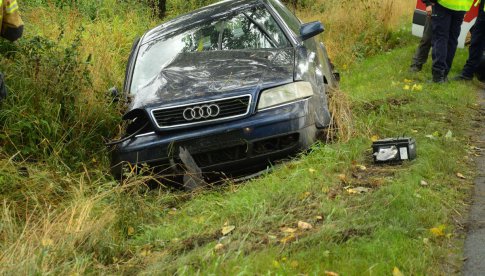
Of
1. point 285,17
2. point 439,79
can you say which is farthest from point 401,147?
point 439,79

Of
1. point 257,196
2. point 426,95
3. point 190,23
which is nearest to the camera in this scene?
point 257,196

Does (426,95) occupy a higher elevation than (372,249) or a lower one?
lower

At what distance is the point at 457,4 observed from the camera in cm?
806

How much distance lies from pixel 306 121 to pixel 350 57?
269 inches

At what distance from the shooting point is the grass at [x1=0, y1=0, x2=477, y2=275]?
3.47 meters

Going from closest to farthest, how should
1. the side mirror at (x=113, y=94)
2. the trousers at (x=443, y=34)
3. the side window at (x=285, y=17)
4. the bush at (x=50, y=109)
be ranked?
1. the bush at (x=50, y=109)
2. the side mirror at (x=113, y=94)
3. the side window at (x=285, y=17)
4. the trousers at (x=443, y=34)

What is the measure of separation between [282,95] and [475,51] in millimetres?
4718

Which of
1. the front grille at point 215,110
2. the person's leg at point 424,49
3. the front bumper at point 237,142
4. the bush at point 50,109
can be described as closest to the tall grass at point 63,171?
the bush at point 50,109

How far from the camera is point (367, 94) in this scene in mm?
7934

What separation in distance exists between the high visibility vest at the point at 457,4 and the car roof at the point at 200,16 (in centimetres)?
273

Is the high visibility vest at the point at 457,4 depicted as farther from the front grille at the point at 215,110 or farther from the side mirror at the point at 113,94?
the side mirror at the point at 113,94

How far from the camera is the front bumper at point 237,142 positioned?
4.95 meters

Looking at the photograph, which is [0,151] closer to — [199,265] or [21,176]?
[21,176]

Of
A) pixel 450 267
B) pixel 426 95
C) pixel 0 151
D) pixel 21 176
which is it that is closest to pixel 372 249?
pixel 450 267
